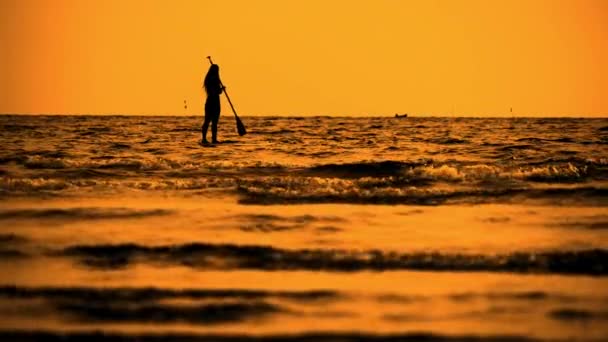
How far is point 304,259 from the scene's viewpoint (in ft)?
15.5

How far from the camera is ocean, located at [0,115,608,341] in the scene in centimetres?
337

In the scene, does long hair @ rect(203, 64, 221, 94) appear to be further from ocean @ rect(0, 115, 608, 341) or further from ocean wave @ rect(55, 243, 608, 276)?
ocean wave @ rect(55, 243, 608, 276)

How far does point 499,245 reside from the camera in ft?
16.8

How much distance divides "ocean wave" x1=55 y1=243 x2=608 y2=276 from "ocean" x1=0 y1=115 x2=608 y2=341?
0.02 meters

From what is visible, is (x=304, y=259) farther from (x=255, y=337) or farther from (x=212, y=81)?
(x=212, y=81)

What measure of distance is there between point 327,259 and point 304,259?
6.1 inches

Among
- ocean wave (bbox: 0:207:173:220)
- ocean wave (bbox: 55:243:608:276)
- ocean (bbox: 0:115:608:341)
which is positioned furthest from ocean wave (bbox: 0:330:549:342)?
ocean wave (bbox: 0:207:173:220)

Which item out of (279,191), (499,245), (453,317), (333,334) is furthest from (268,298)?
Answer: (279,191)

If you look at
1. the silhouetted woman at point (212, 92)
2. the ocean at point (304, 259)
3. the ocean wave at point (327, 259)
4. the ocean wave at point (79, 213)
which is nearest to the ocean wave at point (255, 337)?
the ocean at point (304, 259)

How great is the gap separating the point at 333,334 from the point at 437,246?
6.78ft

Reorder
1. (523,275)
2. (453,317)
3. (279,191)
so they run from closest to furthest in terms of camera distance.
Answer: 1. (453,317)
2. (523,275)
3. (279,191)

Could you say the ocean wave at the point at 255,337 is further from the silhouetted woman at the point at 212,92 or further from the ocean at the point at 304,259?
the silhouetted woman at the point at 212,92

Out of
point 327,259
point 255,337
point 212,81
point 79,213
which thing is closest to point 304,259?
point 327,259

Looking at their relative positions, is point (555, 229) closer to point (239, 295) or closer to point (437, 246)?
point (437, 246)
